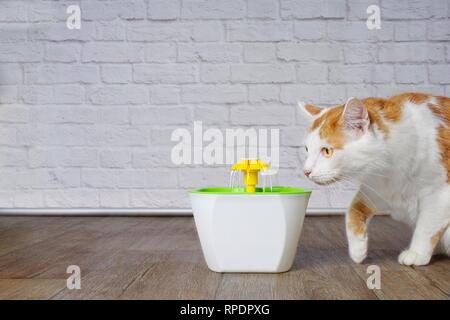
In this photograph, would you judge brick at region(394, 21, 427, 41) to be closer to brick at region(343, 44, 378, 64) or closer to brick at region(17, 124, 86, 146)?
brick at region(343, 44, 378, 64)

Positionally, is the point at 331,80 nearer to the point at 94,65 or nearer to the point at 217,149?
the point at 217,149

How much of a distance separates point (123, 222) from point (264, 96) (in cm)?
80

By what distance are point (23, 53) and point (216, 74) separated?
34.3 inches

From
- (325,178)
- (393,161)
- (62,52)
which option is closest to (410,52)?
(393,161)

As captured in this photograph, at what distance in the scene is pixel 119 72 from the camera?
94.2 inches

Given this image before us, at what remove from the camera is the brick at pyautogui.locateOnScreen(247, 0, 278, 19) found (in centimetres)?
237

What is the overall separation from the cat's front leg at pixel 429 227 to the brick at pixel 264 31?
1295 millimetres

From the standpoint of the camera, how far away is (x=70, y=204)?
2.41m

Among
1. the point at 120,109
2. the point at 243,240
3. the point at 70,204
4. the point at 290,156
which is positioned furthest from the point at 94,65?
the point at 243,240

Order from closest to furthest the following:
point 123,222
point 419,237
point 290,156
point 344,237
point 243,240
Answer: point 243,240, point 419,237, point 344,237, point 123,222, point 290,156

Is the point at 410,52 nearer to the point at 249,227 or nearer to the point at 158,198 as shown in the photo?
the point at 158,198

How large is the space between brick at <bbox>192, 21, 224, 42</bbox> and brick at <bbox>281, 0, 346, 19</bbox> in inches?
11.2

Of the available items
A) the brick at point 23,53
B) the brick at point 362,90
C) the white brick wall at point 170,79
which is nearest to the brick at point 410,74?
the white brick wall at point 170,79

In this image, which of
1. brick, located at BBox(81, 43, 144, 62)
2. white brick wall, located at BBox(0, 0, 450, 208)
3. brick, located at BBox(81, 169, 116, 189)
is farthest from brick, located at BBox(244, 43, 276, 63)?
brick, located at BBox(81, 169, 116, 189)
